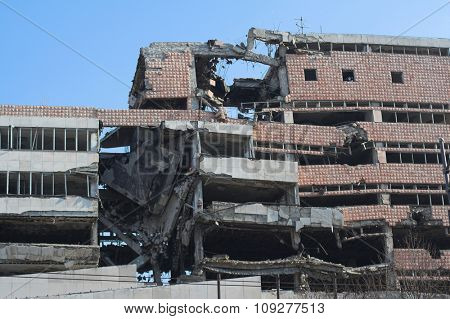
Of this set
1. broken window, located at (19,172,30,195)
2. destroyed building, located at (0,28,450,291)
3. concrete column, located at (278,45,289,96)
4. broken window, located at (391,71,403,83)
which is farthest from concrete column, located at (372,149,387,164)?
broken window, located at (19,172,30,195)

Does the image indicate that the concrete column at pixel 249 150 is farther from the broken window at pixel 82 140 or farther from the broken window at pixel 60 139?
the broken window at pixel 60 139

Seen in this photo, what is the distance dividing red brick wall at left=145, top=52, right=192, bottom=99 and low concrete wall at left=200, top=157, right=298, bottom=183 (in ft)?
26.6

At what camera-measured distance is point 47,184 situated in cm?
4722

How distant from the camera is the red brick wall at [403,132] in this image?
2160 inches

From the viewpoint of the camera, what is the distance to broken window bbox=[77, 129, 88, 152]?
48.0 meters

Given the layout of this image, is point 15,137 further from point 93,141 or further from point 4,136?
point 93,141

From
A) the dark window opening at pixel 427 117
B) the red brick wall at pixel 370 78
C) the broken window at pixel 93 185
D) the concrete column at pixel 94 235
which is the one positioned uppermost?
the red brick wall at pixel 370 78

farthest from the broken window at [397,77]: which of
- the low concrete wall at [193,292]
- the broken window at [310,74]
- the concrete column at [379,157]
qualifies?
the low concrete wall at [193,292]

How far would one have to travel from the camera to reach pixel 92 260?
4556 cm

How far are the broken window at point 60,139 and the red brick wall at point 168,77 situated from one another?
773cm

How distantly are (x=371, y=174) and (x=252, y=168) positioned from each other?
368 inches

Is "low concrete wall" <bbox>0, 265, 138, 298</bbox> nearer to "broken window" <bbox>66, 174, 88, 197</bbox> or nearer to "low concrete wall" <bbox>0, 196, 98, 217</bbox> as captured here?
"low concrete wall" <bbox>0, 196, 98, 217</bbox>

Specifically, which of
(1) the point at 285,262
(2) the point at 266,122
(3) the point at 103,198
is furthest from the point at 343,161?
(3) the point at 103,198

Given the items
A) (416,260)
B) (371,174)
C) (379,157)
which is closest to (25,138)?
(371,174)
